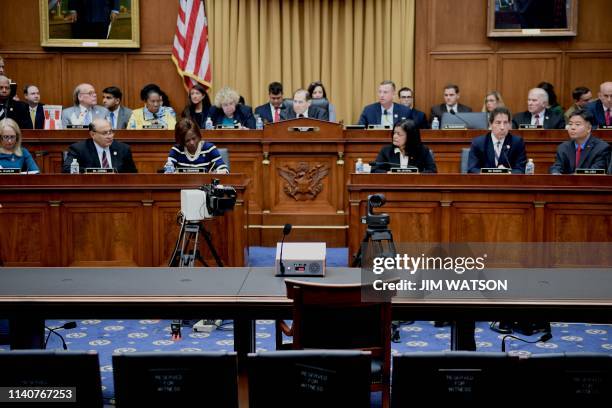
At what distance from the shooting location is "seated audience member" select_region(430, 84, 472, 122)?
9.21 metres

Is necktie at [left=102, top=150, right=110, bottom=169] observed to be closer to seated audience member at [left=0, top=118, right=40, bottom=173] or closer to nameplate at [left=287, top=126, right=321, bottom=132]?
seated audience member at [left=0, top=118, right=40, bottom=173]

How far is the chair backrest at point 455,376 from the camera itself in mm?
2244

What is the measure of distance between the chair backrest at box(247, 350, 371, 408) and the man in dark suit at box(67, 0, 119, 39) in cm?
889

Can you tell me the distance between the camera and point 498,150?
21.4 ft

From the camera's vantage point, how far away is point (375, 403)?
3859 millimetres

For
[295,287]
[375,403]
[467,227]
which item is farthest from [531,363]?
[467,227]

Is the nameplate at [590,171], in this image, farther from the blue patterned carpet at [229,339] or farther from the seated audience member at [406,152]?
the blue patterned carpet at [229,339]

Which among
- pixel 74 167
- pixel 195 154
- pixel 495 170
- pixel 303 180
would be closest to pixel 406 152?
pixel 495 170

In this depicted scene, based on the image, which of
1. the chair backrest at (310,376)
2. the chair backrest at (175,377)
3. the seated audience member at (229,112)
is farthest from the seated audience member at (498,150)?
the chair backrest at (175,377)

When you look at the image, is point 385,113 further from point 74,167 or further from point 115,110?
point 74,167

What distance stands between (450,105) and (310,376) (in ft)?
24.6

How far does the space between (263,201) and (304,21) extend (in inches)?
146

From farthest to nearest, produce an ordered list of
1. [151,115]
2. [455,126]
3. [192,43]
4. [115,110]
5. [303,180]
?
[192,43]
[115,110]
[151,115]
[455,126]
[303,180]

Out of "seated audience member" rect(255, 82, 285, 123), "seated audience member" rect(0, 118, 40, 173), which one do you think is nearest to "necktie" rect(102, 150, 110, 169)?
"seated audience member" rect(0, 118, 40, 173)
